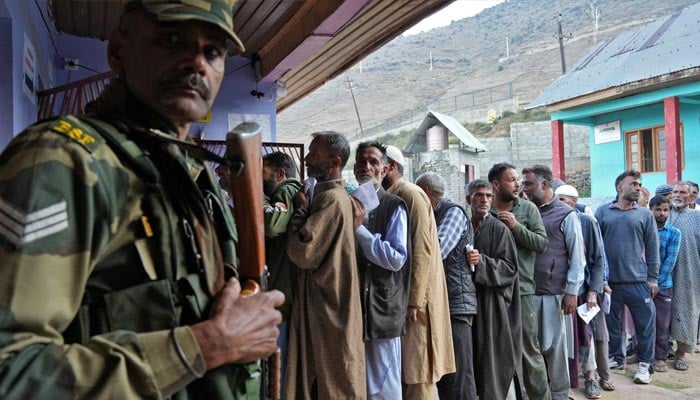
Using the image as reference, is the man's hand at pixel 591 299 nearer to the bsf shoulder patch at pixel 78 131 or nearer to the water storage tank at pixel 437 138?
the bsf shoulder patch at pixel 78 131

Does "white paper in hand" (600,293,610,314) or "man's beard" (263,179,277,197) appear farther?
"white paper in hand" (600,293,610,314)

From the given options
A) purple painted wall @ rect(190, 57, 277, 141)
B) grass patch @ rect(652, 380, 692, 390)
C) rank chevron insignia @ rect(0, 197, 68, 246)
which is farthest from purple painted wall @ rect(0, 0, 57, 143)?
grass patch @ rect(652, 380, 692, 390)

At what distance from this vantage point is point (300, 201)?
12.1 ft

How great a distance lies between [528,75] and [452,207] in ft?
217

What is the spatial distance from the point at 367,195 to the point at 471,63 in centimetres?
8416

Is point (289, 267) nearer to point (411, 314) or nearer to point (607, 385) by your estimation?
point (411, 314)

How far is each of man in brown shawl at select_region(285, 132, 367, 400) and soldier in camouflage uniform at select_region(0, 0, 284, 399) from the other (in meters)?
2.04

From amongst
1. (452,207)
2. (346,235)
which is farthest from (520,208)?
(346,235)

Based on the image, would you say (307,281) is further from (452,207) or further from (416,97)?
(416,97)

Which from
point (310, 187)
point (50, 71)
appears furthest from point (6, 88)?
point (50, 71)

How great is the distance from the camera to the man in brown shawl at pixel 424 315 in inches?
151

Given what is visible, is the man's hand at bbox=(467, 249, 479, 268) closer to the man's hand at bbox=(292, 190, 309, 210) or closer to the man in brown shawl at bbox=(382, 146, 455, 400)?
the man in brown shawl at bbox=(382, 146, 455, 400)

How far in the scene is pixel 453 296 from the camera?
422 cm

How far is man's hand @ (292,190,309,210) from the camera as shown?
144 inches
